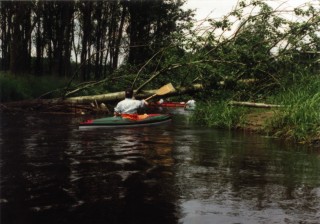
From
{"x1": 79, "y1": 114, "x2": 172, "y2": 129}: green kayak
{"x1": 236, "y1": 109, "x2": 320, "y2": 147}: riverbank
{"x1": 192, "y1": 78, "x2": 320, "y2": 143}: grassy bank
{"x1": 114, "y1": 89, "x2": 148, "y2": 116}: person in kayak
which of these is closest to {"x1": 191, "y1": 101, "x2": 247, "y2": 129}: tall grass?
{"x1": 192, "y1": 78, "x2": 320, "y2": 143}: grassy bank

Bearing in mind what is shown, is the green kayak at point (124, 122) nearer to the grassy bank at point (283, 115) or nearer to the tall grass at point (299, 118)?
the grassy bank at point (283, 115)

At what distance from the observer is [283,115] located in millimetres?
12914

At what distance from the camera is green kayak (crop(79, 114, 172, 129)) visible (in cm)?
1391

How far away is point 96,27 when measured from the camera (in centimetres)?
3566

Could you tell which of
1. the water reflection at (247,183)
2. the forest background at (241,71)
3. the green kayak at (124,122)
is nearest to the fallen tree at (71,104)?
the forest background at (241,71)

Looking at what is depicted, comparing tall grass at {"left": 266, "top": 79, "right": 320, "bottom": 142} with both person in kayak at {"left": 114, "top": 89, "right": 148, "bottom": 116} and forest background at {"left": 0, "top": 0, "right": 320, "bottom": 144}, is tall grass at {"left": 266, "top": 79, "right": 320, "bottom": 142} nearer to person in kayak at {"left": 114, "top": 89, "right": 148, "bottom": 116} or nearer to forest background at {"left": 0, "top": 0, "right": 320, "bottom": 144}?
forest background at {"left": 0, "top": 0, "right": 320, "bottom": 144}

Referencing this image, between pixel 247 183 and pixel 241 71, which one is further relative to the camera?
pixel 241 71

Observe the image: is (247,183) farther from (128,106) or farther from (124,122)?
(128,106)

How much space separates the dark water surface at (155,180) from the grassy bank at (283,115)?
2.57 feet

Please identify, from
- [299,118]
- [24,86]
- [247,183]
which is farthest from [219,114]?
[24,86]

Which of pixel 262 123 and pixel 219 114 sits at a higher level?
pixel 219 114

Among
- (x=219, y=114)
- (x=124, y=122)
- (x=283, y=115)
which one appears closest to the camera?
(x=283, y=115)

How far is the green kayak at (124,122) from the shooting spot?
1391cm

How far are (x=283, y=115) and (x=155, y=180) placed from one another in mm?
6921
